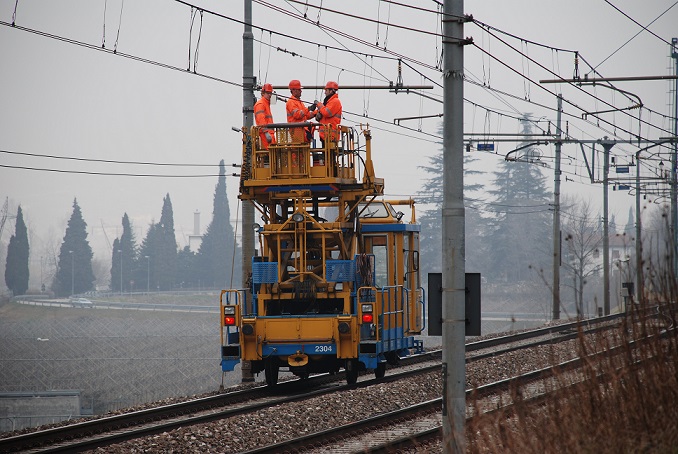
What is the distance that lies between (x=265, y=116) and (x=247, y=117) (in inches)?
94.2

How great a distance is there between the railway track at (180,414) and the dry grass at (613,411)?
20.7 inches

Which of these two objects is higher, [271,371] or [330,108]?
[330,108]

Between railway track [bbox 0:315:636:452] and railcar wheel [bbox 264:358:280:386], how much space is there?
0.22 metres

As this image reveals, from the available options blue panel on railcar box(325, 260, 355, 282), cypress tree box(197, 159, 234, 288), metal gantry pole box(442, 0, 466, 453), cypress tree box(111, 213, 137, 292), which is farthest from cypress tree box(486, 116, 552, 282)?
metal gantry pole box(442, 0, 466, 453)

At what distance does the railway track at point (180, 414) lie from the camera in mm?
12640

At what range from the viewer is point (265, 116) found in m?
18.1

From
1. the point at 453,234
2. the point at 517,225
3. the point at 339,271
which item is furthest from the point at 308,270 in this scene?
the point at 517,225

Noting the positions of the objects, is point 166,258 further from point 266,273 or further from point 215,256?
point 266,273

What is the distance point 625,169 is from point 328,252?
30.2m

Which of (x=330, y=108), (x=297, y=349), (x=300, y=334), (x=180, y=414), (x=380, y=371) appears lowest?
(x=180, y=414)

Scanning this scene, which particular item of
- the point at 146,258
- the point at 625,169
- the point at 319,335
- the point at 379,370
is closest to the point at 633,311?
the point at 319,335

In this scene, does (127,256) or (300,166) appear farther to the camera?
(127,256)

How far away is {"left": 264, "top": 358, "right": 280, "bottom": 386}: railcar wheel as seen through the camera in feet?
57.6

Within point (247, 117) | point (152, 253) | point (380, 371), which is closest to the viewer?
point (380, 371)
